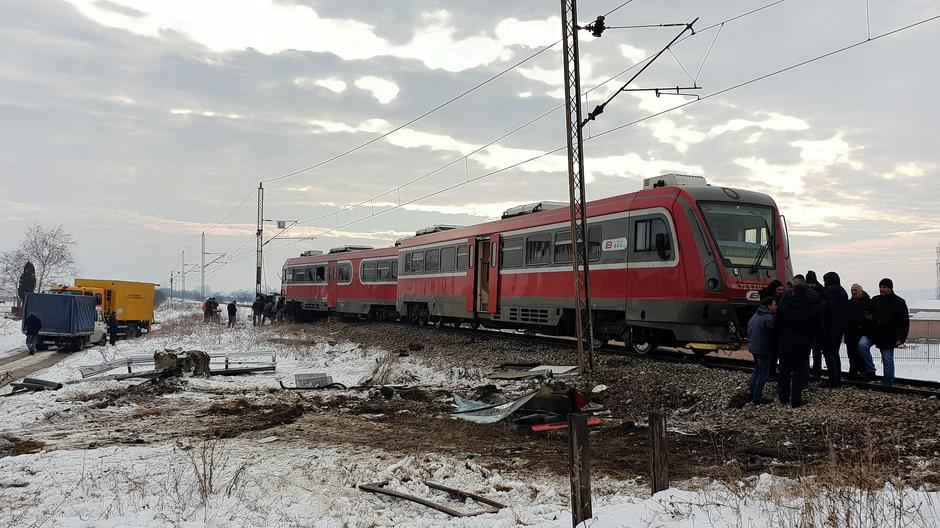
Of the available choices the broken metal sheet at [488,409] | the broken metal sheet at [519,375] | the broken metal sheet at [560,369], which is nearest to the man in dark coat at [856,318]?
the broken metal sheet at [488,409]

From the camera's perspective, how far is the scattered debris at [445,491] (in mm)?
5934

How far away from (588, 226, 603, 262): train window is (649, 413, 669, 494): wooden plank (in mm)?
8843

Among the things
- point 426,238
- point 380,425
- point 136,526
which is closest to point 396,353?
point 426,238

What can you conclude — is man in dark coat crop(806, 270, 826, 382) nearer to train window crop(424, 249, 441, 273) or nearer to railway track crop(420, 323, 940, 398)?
railway track crop(420, 323, 940, 398)

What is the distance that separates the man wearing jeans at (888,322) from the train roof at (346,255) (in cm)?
2027

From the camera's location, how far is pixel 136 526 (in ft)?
18.6

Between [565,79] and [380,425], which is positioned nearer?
[380,425]

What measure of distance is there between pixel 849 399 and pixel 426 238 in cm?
1604

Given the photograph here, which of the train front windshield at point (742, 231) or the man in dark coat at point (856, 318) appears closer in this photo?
the man in dark coat at point (856, 318)

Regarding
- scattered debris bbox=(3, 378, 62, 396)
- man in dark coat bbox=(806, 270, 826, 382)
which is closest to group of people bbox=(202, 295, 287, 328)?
scattered debris bbox=(3, 378, 62, 396)

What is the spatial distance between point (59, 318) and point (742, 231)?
80.5ft

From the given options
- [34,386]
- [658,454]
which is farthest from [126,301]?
[658,454]

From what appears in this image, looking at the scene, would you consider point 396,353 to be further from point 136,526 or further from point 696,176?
point 136,526

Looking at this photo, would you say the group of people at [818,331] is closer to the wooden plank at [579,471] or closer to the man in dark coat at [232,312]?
the wooden plank at [579,471]
